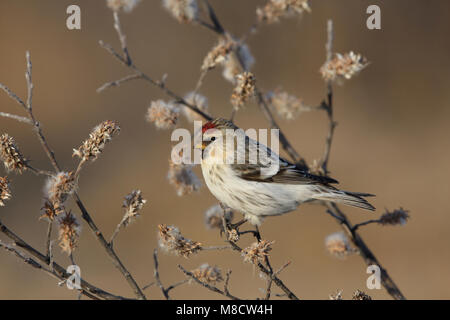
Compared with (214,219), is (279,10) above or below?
above

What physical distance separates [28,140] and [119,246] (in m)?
1.42

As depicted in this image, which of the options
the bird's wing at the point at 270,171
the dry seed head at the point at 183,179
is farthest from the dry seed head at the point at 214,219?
the bird's wing at the point at 270,171

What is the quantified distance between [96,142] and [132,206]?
18 cm

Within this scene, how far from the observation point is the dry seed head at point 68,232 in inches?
47.9

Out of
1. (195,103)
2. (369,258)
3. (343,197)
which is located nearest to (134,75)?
(195,103)

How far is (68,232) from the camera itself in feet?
4.00

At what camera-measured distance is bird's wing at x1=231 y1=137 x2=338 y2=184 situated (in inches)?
75.7

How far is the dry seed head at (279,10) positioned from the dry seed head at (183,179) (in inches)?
25.1

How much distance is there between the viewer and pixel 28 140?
5.15 meters

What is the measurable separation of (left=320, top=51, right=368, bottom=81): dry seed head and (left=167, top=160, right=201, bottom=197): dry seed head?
0.56 m

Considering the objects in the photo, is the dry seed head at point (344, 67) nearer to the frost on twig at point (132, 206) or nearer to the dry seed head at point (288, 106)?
the dry seed head at point (288, 106)

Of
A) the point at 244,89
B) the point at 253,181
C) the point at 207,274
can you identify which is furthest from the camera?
the point at 253,181

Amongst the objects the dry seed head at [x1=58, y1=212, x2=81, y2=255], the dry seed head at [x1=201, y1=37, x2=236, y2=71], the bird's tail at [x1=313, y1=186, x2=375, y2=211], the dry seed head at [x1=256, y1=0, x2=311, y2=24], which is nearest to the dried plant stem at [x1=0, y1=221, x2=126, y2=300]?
the dry seed head at [x1=58, y1=212, x2=81, y2=255]

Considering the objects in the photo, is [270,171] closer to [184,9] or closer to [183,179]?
[183,179]
